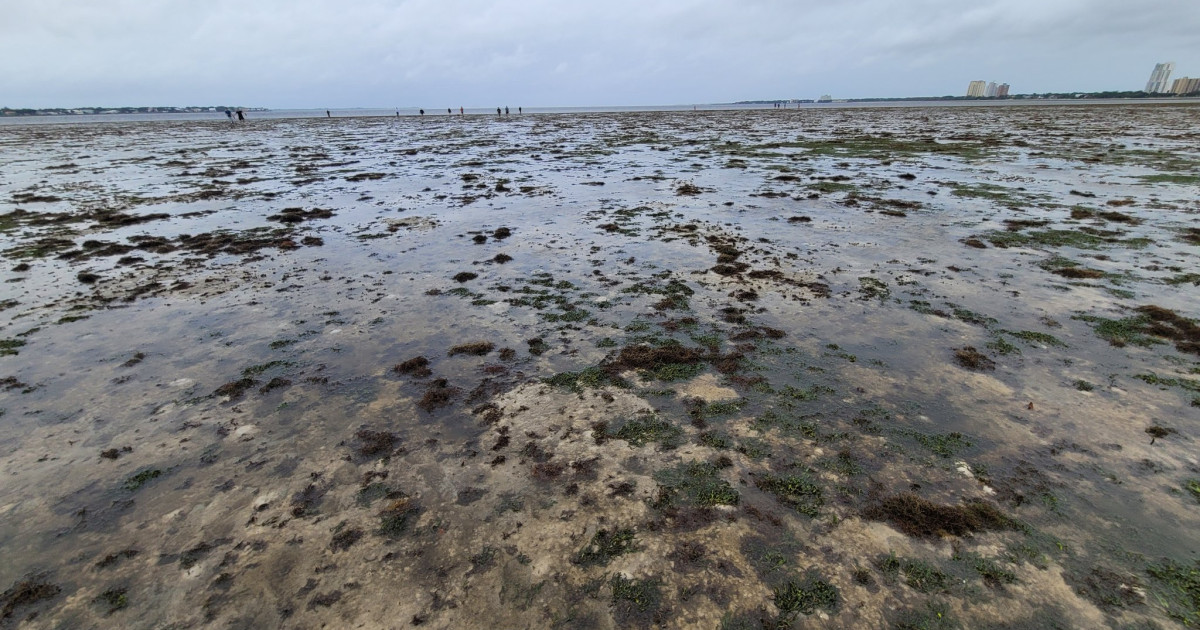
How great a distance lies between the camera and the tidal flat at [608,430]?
11.6ft

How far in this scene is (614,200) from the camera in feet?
55.5

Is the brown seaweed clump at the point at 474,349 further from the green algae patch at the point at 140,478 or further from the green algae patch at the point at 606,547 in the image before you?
the green algae patch at the point at 606,547

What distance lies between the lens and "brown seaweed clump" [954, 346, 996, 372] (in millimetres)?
6184

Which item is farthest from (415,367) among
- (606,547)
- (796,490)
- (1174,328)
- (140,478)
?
(1174,328)

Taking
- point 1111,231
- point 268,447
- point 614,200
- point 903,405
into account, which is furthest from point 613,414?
point 1111,231

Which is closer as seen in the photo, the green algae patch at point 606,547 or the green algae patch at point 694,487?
the green algae patch at point 606,547

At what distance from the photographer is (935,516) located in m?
4.02

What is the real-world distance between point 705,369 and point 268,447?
16.3ft

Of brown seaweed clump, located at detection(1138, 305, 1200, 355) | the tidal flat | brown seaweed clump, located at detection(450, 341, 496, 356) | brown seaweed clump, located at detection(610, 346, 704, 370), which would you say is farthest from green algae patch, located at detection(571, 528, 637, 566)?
brown seaweed clump, located at detection(1138, 305, 1200, 355)

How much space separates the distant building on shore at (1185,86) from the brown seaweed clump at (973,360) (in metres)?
262

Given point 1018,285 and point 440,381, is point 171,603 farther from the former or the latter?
point 1018,285

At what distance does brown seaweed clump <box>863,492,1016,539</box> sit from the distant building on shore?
265 m

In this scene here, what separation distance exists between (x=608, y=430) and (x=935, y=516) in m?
2.94

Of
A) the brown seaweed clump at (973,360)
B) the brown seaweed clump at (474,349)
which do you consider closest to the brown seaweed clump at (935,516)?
the brown seaweed clump at (973,360)
